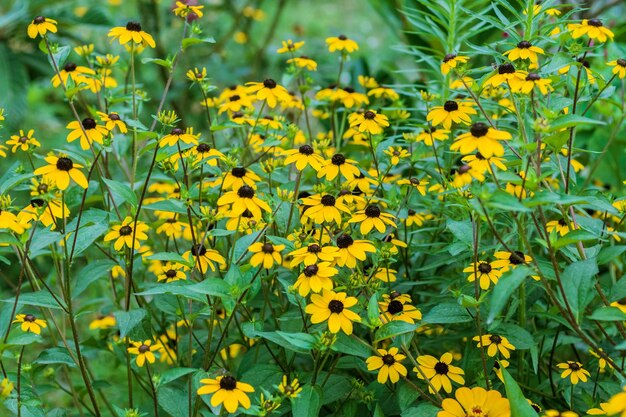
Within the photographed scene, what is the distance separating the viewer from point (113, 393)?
2016mm

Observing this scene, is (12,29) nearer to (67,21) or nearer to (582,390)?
(67,21)

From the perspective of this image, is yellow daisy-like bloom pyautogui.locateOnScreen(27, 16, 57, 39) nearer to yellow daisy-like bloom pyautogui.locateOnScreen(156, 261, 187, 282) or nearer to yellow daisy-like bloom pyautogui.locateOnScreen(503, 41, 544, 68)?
yellow daisy-like bloom pyautogui.locateOnScreen(156, 261, 187, 282)

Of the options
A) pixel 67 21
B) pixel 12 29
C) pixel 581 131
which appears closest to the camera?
pixel 581 131

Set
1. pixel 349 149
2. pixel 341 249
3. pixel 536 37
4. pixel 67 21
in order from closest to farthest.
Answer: pixel 341 249, pixel 536 37, pixel 349 149, pixel 67 21

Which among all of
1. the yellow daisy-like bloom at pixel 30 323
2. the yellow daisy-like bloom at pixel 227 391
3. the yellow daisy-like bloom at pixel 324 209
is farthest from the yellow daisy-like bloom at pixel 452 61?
the yellow daisy-like bloom at pixel 30 323

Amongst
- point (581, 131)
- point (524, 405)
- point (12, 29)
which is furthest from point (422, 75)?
point (524, 405)

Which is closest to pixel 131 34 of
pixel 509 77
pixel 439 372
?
pixel 509 77

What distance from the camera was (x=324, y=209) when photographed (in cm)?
119

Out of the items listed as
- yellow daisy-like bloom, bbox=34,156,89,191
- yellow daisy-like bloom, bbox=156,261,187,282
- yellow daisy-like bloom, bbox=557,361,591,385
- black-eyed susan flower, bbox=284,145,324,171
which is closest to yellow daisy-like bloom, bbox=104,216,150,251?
yellow daisy-like bloom, bbox=156,261,187,282

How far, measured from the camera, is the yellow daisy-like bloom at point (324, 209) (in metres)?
1.18

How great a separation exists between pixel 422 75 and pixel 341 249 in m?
A: 2.21

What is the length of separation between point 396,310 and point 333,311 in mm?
159

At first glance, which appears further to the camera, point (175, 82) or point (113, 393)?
point (175, 82)

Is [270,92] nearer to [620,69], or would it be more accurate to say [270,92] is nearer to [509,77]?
[509,77]
